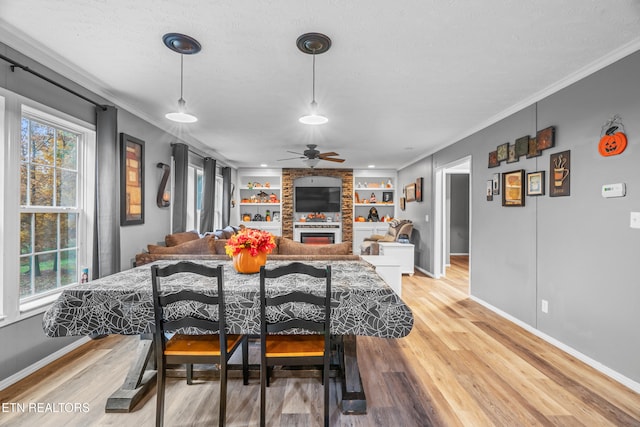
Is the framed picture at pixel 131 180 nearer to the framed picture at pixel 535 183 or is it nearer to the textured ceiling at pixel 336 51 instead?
the textured ceiling at pixel 336 51

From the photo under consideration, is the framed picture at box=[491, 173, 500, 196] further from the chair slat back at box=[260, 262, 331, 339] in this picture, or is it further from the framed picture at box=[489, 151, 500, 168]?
the chair slat back at box=[260, 262, 331, 339]

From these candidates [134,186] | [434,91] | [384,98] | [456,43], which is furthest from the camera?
[134,186]

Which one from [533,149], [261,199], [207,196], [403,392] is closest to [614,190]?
[533,149]

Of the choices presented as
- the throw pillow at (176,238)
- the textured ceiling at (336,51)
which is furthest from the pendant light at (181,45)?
the throw pillow at (176,238)

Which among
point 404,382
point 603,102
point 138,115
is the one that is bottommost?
point 404,382

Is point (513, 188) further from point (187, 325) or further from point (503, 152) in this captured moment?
point (187, 325)

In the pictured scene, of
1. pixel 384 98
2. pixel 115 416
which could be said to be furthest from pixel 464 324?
pixel 115 416

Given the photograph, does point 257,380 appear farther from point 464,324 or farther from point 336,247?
point 464,324

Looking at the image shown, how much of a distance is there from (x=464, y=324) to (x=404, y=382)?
1533mm

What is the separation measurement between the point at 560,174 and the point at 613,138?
538 millimetres

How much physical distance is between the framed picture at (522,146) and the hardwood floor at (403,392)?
1.95 metres

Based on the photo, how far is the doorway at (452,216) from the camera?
5.71 meters

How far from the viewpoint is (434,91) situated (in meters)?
3.05

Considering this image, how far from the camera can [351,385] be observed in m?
1.97
